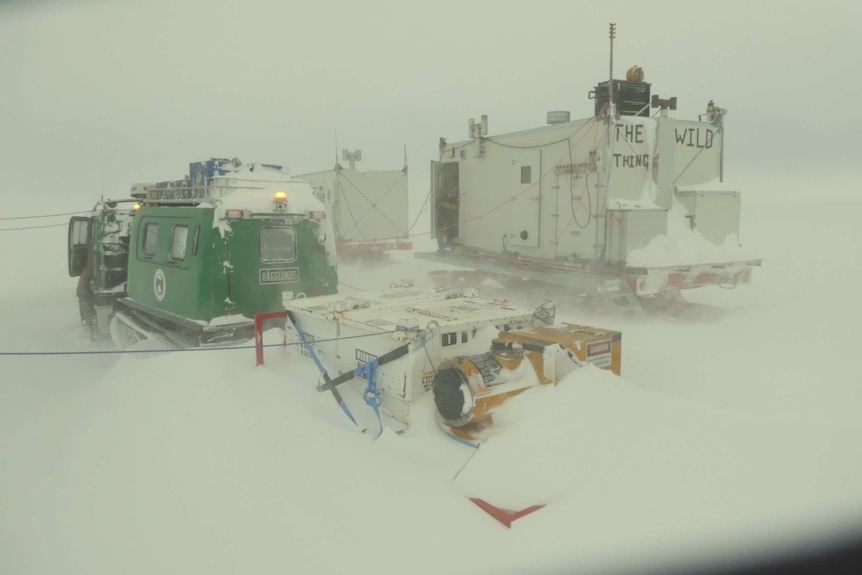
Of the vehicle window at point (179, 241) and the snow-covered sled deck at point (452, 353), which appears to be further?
the vehicle window at point (179, 241)

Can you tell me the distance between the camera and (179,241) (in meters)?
6.96

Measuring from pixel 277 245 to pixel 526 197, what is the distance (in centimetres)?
530

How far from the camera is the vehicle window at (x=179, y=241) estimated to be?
6.84 meters

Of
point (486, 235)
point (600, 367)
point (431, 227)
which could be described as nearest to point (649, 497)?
point (600, 367)

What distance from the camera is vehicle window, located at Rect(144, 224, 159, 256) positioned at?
759 centimetres

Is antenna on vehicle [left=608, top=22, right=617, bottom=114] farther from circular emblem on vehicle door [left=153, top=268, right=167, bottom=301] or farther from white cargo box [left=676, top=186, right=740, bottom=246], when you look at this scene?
circular emblem on vehicle door [left=153, top=268, right=167, bottom=301]

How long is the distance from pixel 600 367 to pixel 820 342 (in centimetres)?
431

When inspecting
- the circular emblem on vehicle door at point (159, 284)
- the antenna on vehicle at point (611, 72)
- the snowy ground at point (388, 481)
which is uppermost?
the antenna on vehicle at point (611, 72)

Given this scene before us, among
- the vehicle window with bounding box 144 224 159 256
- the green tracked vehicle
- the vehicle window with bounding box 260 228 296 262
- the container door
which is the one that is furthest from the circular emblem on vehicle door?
the container door

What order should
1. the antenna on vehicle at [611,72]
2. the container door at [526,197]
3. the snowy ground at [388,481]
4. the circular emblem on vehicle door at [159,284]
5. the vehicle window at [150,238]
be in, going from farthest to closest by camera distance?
the container door at [526,197] → the antenna on vehicle at [611,72] → the vehicle window at [150,238] → the circular emblem on vehicle door at [159,284] → the snowy ground at [388,481]

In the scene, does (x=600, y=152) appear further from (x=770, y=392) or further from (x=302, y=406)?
(x=302, y=406)

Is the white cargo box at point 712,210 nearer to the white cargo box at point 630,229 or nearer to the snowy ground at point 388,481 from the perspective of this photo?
the white cargo box at point 630,229

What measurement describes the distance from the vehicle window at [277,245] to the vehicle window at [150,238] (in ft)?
4.97

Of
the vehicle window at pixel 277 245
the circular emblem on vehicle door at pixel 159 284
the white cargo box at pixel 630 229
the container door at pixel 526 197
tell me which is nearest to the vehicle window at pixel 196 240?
the vehicle window at pixel 277 245
